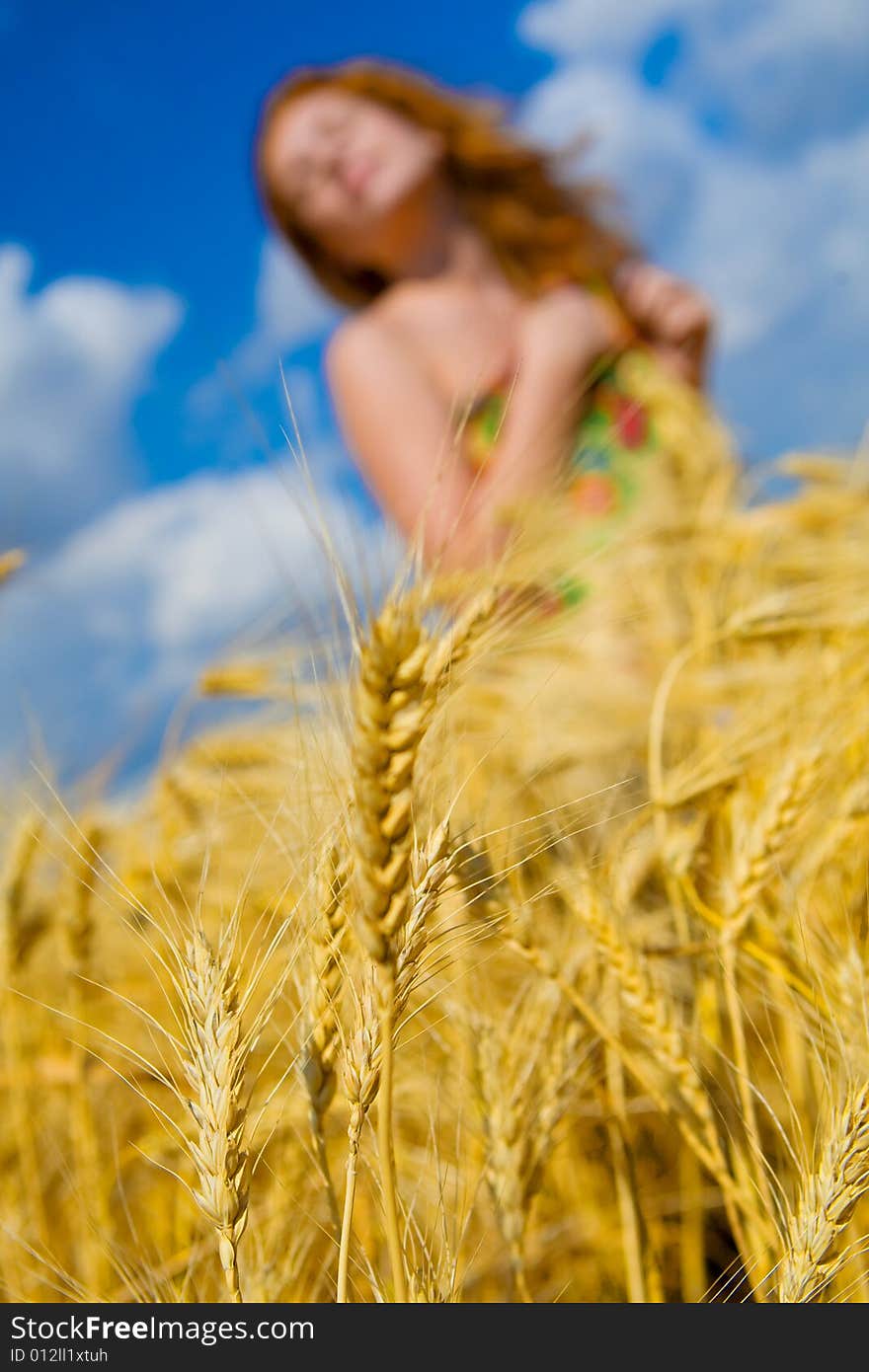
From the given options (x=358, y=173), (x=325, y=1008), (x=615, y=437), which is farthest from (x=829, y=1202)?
(x=358, y=173)

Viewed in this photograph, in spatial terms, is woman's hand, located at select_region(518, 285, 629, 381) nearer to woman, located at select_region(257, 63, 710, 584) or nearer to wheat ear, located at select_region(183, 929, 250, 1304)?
woman, located at select_region(257, 63, 710, 584)

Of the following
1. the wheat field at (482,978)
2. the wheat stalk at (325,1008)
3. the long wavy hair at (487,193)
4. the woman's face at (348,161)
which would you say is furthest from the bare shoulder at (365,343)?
the wheat stalk at (325,1008)

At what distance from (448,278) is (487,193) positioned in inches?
13.3

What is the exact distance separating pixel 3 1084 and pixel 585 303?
1.78 meters

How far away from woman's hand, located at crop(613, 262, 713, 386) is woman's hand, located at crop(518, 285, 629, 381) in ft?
0.43

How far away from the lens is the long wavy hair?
6.93 ft

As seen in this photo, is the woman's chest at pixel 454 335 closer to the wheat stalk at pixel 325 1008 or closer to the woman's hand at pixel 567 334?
the woman's hand at pixel 567 334

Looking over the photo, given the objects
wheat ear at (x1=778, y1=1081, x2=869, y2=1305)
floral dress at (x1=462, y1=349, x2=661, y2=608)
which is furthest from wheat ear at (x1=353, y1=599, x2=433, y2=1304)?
floral dress at (x1=462, y1=349, x2=661, y2=608)

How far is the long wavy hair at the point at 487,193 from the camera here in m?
2.11

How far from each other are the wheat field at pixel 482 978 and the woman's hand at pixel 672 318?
1250mm

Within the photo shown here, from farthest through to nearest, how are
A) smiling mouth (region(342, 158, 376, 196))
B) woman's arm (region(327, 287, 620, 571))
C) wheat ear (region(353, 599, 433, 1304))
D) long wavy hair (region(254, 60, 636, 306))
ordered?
long wavy hair (region(254, 60, 636, 306)) < smiling mouth (region(342, 158, 376, 196)) < woman's arm (region(327, 287, 620, 571)) < wheat ear (region(353, 599, 433, 1304))

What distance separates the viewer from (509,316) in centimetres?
197
